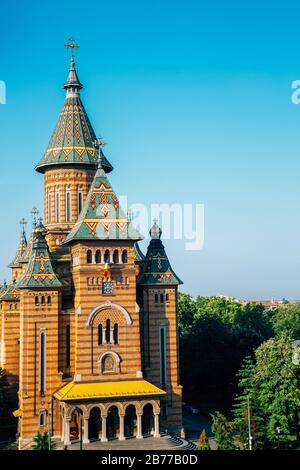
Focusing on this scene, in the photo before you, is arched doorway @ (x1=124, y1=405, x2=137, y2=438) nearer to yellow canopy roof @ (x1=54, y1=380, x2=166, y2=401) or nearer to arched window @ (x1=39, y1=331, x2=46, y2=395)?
yellow canopy roof @ (x1=54, y1=380, x2=166, y2=401)

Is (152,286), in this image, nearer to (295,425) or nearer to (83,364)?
(83,364)

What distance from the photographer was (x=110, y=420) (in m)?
46.0

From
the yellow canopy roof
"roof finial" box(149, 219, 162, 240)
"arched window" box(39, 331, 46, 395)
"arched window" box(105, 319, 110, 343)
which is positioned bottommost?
the yellow canopy roof

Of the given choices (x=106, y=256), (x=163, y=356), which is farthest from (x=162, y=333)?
(x=106, y=256)

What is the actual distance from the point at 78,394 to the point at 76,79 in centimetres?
2566

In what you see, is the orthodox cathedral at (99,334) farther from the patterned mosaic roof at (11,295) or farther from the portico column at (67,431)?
→ the patterned mosaic roof at (11,295)

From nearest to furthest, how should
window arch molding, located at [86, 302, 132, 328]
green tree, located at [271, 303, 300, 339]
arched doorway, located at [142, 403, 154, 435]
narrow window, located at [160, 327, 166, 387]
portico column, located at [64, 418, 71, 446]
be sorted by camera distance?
1. portico column, located at [64, 418, 71, 446]
2. window arch molding, located at [86, 302, 132, 328]
3. arched doorway, located at [142, 403, 154, 435]
4. narrow window, located at [160, 327, 166, 387]
5. green tree, located at [271, 303, 300, 339]

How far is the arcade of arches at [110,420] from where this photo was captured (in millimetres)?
43844

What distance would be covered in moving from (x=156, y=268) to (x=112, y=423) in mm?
11230

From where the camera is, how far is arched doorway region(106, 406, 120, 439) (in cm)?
4550

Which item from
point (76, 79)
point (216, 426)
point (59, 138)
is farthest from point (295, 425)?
point (76, 79)

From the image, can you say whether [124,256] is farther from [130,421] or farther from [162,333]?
[130,421]

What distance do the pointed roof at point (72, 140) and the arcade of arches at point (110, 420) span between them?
18528 mm

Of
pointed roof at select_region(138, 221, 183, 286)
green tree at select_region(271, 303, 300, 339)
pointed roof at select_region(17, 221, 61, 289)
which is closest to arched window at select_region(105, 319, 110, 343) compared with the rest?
pointed roof at select_region(17, 221, 61, 289)
